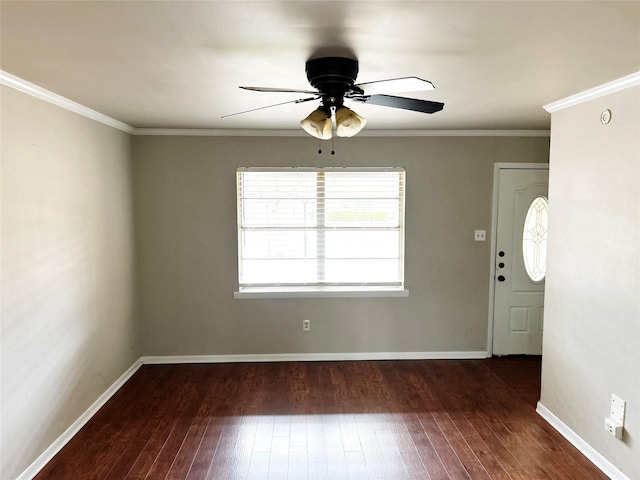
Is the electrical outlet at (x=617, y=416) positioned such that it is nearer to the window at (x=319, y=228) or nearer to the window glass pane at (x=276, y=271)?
the window at (x=319, y=228)

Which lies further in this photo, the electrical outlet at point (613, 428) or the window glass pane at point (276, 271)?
the window glass pane at point (276, 271)

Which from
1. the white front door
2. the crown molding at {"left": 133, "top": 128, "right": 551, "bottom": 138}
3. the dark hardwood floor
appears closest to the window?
the crown molding at {"left": 133, "top": 128, "right": 551, "bottom": 138}

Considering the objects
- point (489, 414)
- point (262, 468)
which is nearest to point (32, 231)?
point (262, 468)

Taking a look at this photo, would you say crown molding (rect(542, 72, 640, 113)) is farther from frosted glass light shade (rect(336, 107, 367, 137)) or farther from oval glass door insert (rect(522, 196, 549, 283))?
frosted glass light shade (rect(336, 107, 367, 137))

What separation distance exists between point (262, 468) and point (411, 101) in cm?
228

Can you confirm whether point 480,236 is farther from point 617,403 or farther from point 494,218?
point 617,403

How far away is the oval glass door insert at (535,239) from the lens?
4.08 m

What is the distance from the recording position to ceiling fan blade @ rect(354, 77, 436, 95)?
5.43ft

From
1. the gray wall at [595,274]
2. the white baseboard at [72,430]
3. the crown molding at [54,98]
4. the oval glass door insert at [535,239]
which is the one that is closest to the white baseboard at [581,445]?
the gray wall at [595,274]

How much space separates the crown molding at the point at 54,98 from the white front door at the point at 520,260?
363cm

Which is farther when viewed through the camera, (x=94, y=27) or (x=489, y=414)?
(x=489, y=414)

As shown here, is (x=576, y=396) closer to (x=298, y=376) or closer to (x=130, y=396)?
(x=298, y=376)

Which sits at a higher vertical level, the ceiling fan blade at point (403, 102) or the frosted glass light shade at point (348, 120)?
the ceiling fan blade at point (403, 102)

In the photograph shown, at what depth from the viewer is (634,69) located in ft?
6.91
